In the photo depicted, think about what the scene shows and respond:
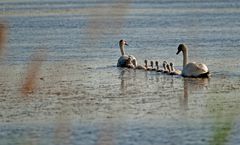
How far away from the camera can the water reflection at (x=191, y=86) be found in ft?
39.2

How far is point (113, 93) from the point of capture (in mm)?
12820

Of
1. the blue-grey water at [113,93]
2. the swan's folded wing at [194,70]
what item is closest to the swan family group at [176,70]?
the swan's folded wing at [194,70]

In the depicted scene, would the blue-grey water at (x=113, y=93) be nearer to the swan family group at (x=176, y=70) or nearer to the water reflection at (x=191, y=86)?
the water reflection at (x=191, y=86)

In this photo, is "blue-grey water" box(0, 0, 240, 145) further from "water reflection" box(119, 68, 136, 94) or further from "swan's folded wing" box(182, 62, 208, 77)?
"swan's folded wing" box(182, 62, 208, 77)

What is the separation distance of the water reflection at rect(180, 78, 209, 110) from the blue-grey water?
0.05 ft

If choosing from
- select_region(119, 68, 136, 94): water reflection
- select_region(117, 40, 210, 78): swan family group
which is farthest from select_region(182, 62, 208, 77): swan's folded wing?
select_region(119, 68, 136, 94): water reflection

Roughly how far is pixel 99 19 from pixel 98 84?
10449mm

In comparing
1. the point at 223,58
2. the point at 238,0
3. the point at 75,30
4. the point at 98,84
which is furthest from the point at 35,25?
the point at 238,0

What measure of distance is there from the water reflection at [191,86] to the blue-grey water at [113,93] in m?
0.02

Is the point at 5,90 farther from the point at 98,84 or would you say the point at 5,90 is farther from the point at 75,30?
the point at 75,30

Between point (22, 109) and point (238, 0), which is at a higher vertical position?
point (238, 0)

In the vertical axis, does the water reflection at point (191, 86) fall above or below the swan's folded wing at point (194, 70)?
below

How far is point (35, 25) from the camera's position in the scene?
31938 millimetres

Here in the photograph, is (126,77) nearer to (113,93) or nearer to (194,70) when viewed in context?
(194,70)
